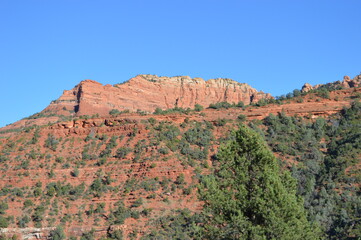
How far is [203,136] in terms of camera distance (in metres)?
65.2

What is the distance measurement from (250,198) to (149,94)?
98.0 m

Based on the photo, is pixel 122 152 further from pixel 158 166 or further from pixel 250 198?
pixel 250 198

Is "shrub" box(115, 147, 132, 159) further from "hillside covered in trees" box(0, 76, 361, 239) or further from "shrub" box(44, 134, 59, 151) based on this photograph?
"shrub" box(44, 134, 59, 151)

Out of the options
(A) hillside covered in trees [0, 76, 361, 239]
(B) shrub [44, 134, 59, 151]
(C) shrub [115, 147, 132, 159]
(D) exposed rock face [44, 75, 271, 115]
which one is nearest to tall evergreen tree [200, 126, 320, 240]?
(A) hillside covered in trees [0, 76, 361, 239]

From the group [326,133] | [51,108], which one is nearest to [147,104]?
[51,108]

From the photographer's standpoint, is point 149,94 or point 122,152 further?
point 149,94

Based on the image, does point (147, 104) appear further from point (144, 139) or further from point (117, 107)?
point (144, 139)

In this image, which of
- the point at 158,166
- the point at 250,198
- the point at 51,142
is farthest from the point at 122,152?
the point at 250,198

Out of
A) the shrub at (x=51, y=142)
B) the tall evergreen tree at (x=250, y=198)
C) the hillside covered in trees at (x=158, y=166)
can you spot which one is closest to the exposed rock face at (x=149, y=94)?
the shrub at (x=51, y=142)

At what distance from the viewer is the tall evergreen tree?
18.6m

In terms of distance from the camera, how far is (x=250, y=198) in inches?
754

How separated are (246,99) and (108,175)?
7122cm

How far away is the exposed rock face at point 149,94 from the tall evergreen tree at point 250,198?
83.0 m

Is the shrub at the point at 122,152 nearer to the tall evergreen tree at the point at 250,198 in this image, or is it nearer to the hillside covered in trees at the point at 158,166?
the hillside covered in trees at the point at 158,166
